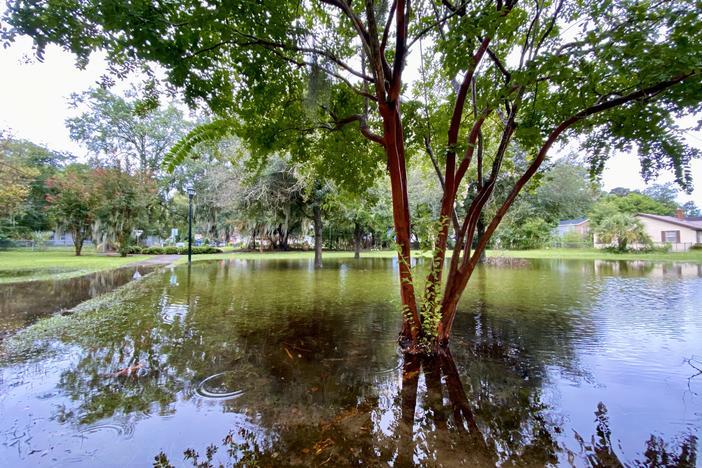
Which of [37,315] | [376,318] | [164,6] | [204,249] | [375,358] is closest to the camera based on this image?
[164,6]

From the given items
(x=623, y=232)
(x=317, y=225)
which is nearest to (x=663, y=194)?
(x=623, y=232)

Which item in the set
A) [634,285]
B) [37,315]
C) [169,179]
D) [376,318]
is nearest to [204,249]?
[169,179]

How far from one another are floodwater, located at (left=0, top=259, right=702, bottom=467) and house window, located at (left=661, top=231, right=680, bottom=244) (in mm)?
32258

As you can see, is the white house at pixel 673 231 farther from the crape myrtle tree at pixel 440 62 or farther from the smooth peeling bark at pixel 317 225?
the crape myrtle tree at pixel 440 62

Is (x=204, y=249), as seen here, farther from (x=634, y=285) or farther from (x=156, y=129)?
(x=634, y=285)

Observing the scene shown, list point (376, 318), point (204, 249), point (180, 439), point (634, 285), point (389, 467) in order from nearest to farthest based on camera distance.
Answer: point (389, 467) < point (180, 439) < point (376, 318) < point (634, 285) < point (204, 249)

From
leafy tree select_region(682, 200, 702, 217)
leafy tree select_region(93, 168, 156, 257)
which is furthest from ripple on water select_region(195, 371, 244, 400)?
leafy tree select_region(682, 200, 702, 217)

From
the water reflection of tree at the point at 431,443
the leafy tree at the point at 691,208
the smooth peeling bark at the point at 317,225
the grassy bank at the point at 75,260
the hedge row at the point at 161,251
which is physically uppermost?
the leafy tree at the point at 691,208

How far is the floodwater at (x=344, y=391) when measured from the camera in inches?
87.7

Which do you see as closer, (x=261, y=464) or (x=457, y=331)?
(x=261, y=464)

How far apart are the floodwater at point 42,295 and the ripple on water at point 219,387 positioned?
12.1 ft

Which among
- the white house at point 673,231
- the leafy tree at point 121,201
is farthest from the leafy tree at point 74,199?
the white house at point 673,231

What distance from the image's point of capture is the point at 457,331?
5172 millimetres

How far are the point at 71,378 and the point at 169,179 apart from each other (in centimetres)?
2851
